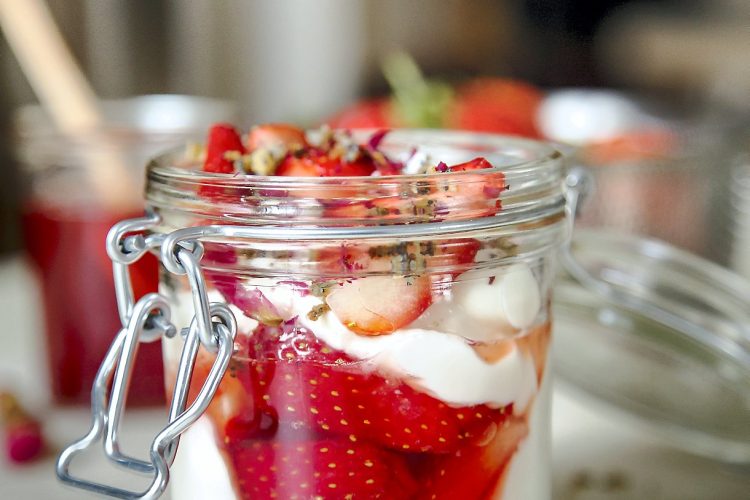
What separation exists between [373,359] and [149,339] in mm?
129

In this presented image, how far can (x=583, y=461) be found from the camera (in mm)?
643

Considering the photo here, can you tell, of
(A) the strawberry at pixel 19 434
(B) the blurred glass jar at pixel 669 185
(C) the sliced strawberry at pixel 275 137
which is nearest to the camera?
(C) the sliced strawberry at pixel 275 137

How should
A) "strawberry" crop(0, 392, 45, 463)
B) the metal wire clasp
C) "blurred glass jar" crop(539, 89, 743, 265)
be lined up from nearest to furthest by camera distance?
the metal wire clasp → "strawberry" crop(0, 392, 45, 463) → "blurred glass jar" crop(539, 89, 743, 265)

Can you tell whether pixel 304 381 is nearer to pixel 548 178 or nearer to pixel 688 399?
pixel 548 178

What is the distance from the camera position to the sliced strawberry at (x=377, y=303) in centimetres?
39

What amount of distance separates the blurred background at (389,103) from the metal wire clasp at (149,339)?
0.24 meters

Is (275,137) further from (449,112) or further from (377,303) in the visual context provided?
(449,112)

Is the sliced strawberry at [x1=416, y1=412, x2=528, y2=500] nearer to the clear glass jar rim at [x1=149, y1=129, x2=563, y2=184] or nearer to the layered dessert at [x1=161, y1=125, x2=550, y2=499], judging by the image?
the layered dessert at [x1=161, y1=125, x2=550, y2=499]

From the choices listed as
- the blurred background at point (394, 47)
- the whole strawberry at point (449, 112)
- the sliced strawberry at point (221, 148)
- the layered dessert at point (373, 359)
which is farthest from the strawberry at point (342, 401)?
the blurred background at point (394, 47)

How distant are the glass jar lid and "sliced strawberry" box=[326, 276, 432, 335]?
219 mm

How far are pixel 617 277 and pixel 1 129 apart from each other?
4.89ft

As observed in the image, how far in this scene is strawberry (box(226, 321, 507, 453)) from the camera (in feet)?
1.30

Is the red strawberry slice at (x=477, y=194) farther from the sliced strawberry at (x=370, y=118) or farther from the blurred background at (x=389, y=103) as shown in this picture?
the sliced strawberry at (x=370, y=118)

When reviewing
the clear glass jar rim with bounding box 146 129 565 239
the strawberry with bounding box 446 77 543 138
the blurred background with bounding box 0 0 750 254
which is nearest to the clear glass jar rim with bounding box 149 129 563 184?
the clear glass jar rim with bounding box 146 129 565 239
